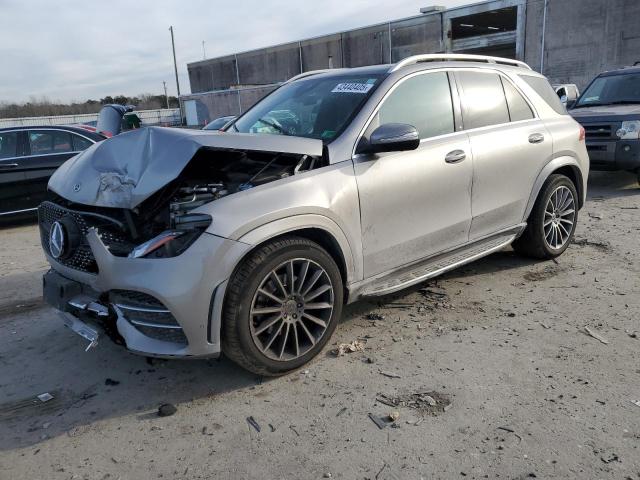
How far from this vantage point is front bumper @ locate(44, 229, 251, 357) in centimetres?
284

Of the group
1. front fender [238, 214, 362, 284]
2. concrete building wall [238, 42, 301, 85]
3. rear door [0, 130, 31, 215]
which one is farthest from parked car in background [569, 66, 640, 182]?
concrete building wall [238, 42, 301, 85]

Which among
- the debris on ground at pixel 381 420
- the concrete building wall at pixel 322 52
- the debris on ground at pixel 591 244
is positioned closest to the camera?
the debris on ground at pixel 381 420

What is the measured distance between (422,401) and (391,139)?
1644mm

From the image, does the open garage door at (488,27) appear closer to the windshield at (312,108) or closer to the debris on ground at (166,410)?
the windshield at (312,108)

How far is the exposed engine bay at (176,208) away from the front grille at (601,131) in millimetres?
6977

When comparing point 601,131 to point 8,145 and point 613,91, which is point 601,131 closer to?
point 613,91

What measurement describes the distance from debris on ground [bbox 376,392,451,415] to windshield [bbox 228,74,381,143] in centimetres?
172

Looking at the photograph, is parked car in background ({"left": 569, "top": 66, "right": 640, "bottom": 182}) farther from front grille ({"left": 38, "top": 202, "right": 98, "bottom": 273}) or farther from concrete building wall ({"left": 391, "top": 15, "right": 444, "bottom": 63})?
concrete building wall ({"left": 391, "top": 15, "right": 444, "bottom": 63})

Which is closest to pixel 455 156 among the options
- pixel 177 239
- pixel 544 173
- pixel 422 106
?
pixel 422 106

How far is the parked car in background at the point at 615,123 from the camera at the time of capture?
8.27 m

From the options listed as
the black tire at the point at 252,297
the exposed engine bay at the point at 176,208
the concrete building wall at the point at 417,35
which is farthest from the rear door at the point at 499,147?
the concrete building wall at the point at 417,35

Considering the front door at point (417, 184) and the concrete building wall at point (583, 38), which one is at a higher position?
the concrete building wall at point (583, 38)

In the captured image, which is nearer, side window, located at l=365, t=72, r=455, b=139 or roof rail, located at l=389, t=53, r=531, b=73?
side window, located at l=365, t=72, r=455, b=139

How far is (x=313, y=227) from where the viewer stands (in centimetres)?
324
